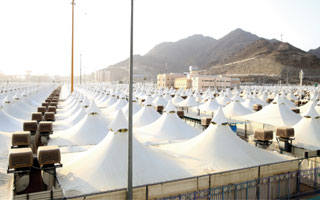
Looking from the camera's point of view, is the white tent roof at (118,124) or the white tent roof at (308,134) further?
the white tent roof at (308,134)

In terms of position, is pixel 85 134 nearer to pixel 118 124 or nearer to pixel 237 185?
pixel 118 124

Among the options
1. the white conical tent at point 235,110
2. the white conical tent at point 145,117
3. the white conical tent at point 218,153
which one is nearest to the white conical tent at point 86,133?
the white conical tent at point 145,117

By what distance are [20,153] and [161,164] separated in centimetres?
497

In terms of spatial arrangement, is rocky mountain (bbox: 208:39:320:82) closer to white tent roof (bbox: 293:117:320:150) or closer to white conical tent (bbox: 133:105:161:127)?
white conical tent (bbox: 133:105:161:127)

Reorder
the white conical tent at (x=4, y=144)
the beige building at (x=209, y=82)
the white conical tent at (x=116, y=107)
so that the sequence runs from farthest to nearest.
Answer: the beige building at (x=209, y=82) → the white conical tent at (x=116, y=107) → the white conical tent at (x=4, y=144)

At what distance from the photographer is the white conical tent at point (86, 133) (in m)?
16.5

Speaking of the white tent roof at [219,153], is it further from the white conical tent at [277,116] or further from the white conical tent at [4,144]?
the white conical tent at [277,116]

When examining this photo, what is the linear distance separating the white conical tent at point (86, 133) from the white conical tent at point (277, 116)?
14634 millimetres

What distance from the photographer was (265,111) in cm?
2636

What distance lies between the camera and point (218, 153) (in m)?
12.4

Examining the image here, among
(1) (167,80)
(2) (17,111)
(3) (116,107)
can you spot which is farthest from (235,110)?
(1) (167,80)

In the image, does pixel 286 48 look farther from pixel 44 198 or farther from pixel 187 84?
pixel 44 198

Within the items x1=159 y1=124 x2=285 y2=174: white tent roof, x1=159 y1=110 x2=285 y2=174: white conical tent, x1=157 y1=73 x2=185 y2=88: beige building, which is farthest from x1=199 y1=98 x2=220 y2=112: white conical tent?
x1=157 y1=73 x2=185 y2=88: beige building

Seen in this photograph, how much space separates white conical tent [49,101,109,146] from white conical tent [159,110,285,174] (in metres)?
5.42
